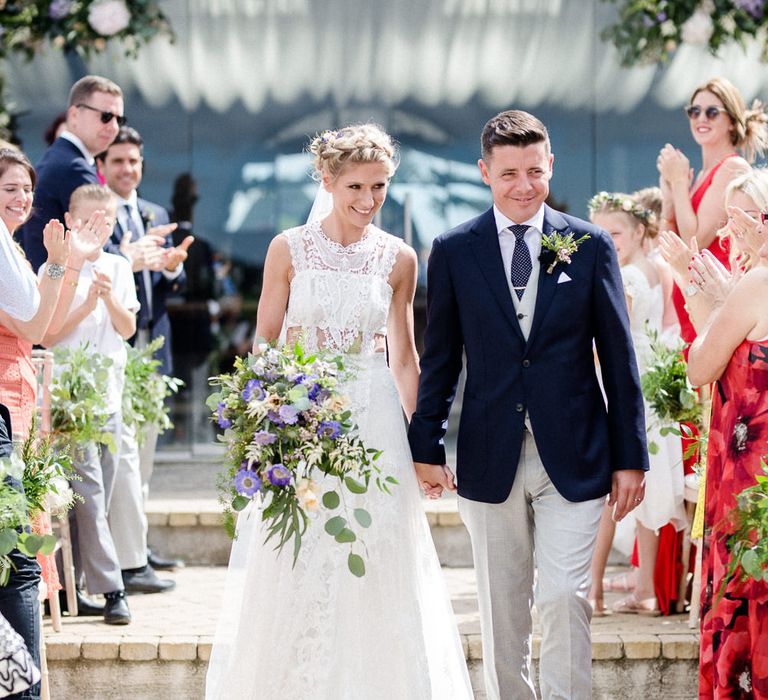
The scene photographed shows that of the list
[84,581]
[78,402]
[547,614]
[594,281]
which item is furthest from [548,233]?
[84,581]

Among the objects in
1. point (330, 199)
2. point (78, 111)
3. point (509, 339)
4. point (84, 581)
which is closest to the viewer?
point (509, 339)

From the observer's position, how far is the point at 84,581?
6.40 m

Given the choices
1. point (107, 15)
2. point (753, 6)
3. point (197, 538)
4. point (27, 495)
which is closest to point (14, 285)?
point (27, 495)

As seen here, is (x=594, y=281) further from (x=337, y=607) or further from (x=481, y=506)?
(x=337, y=607)

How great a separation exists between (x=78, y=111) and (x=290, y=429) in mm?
3369

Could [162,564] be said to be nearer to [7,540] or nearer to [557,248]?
[7,540]

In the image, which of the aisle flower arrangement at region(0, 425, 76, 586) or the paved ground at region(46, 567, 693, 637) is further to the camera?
the paved ground at region(46, 567, 693, 637)

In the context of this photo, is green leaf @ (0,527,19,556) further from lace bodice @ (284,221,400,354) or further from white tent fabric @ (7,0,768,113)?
white tent fabric @ (7,0,768,113)

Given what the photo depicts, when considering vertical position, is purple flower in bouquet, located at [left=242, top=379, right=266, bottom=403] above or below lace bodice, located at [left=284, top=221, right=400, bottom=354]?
below

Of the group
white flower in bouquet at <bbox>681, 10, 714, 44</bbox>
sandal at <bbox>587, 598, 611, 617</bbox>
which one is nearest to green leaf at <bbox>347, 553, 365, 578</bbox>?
sandal at <bbox>587, 598, 611, 617</bbox>

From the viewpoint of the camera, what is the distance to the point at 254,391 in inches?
161

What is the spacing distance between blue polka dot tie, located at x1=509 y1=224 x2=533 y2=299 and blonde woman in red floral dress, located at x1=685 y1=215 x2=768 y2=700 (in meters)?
0.64

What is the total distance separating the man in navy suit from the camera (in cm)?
641

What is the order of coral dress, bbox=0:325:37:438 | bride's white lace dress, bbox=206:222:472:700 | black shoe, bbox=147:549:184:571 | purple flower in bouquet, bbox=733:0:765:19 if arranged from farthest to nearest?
purple flower in bouquet, bbox=733:0:765:19
black shoe, bbox=147:549:184:571
coral dress, bbox=0:325:37:438
bride's white lace dress, bbox=206:222:472:700
